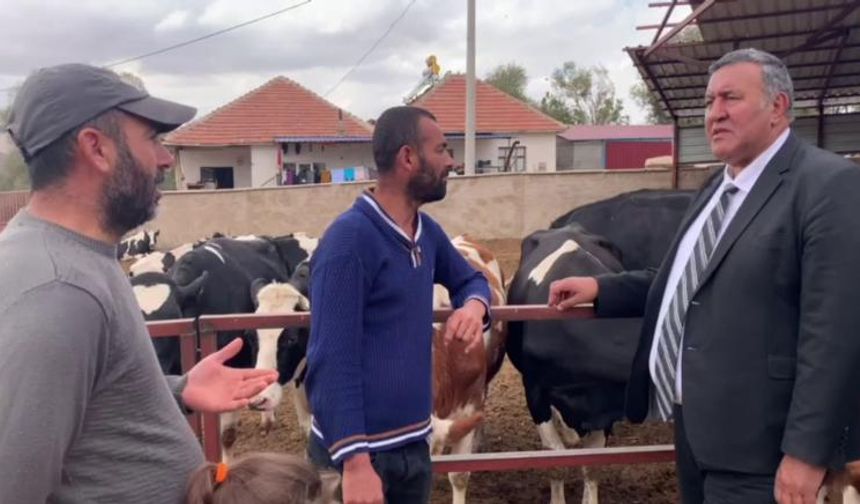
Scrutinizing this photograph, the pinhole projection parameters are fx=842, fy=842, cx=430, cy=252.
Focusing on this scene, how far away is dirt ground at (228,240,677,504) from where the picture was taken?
518 cm

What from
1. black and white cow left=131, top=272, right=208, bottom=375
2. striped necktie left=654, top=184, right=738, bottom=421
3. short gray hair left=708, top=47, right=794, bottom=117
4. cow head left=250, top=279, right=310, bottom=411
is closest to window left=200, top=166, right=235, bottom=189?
black and white cow left=131, top=272, right=208, bottom=375

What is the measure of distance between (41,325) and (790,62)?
50.0 ft

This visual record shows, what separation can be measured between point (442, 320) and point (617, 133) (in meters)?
51.2

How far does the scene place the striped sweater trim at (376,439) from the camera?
230cm

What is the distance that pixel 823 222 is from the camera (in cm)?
213

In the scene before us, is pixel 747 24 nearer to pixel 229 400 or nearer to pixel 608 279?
pixel 608 279

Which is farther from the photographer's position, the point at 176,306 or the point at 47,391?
the point at 176,306

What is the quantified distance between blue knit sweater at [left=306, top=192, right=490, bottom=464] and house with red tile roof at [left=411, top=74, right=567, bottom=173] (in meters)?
35.9

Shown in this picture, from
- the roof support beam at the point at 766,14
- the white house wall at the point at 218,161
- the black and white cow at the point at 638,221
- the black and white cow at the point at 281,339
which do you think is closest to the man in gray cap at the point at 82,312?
the black and white cow at the point at 281,339

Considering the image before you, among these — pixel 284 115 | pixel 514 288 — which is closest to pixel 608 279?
pixel 514 288

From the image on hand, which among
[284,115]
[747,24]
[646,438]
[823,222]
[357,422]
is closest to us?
[823,222]

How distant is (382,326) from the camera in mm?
2480

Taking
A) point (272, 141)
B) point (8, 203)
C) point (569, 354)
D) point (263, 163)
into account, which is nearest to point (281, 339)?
point (569, 354)

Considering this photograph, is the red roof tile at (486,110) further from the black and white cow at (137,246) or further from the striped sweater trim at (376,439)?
the striped sweater trim at (376,439)
